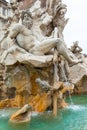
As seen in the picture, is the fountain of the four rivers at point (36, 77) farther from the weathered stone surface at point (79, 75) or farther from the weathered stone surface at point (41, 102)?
the weathered stone surface at point (79, 75)

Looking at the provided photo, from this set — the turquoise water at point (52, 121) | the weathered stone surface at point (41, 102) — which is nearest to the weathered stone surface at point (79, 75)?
the weathered stone surface at point (41, 102)

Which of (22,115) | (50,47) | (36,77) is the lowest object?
(22,115)

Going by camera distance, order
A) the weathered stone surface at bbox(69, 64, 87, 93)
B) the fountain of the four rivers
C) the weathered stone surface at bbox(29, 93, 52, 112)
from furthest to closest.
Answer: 1. the weathered stone surface at bbox(69, 64, 87, 93)
2. the weathered stone surface at bbox(29, 93, 52, 112)
3. the fountain of the four rivers

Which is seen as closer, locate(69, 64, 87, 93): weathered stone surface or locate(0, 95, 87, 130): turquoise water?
locate(0, 95, 87, 130): turquoise water

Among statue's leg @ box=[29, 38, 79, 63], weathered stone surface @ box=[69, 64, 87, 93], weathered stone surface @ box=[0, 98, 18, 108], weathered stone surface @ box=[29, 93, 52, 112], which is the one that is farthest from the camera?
weathered stone surface @ box=[69, 64, 87, 93]

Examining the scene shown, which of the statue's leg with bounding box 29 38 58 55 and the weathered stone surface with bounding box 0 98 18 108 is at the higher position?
the statue's leg with bounding box 29 38 58 55

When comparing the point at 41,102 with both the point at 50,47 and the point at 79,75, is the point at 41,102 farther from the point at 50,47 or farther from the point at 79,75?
the point at 79,75

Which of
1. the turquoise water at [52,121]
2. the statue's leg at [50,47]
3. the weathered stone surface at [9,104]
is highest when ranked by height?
the statue's leg at [50,47]

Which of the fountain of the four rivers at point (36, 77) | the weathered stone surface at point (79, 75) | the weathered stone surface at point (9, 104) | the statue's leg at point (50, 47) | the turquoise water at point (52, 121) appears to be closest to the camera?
the turquoise water at point (52, 121)

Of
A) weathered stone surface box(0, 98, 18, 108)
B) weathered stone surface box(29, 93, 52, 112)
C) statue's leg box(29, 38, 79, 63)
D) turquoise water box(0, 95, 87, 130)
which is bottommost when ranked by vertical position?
turquoise water box(0, 95, 87, 130)

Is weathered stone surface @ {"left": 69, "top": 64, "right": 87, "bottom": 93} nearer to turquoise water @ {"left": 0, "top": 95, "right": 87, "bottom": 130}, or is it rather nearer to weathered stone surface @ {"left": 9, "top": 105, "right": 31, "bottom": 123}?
turquoise water @ {"left": 0, "top": 95, "right": 87, "bottom": 130}

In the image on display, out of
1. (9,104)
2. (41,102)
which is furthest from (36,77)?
(9,104)

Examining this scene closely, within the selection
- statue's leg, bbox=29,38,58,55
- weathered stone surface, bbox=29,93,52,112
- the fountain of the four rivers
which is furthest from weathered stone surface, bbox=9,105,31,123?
statue's leg, bbox=29,38,58,55

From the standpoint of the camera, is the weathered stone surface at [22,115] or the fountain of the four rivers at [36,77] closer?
the weathered stone surface at [22,115]
